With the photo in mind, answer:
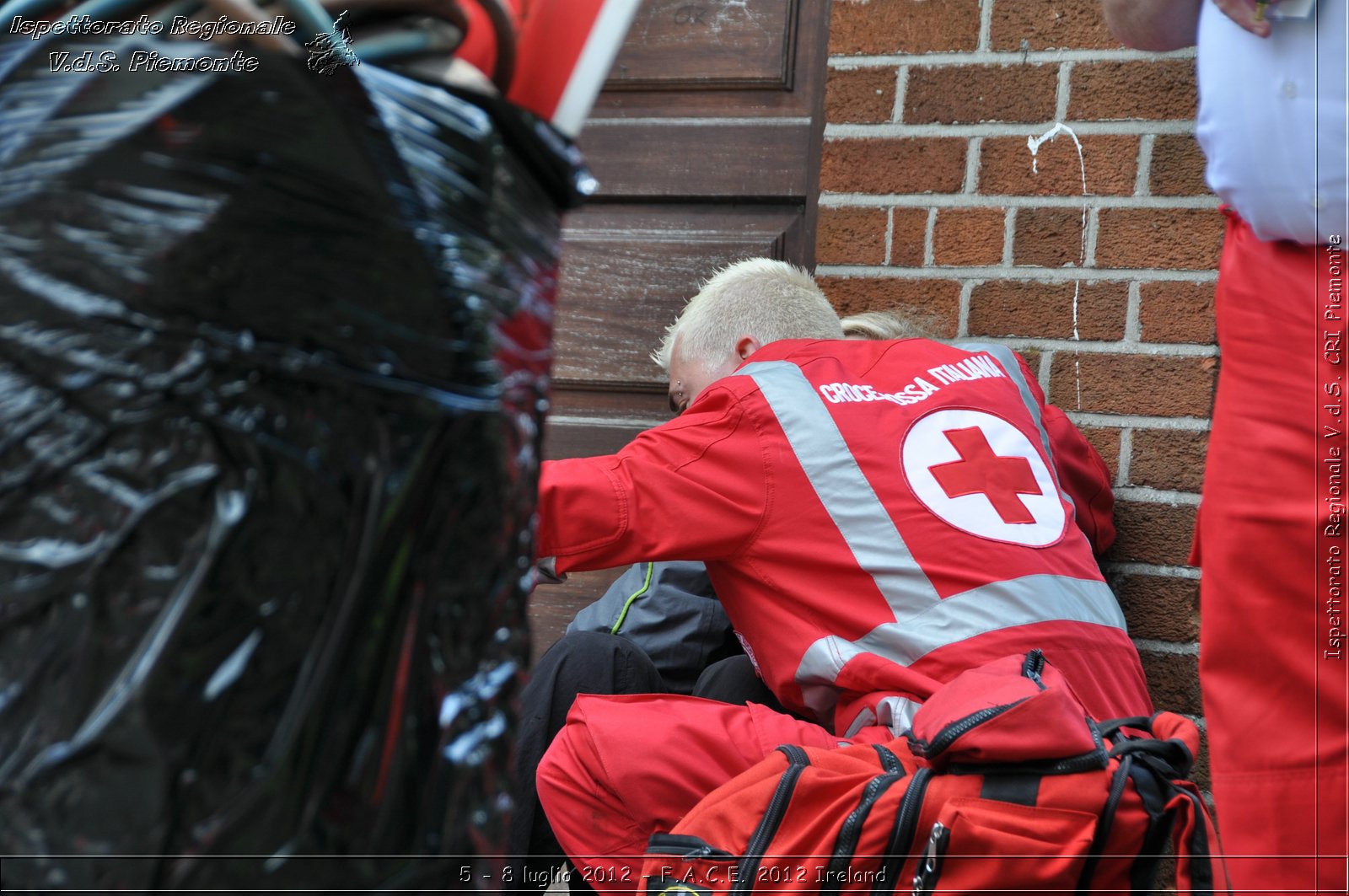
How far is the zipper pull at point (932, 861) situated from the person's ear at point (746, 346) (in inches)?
44.2

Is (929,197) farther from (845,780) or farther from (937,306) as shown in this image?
(845,780)

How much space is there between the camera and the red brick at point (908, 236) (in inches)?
94.2

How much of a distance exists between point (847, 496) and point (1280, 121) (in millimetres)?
827

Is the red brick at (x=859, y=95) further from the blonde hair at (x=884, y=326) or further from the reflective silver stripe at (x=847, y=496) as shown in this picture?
the reflective silver stripe at (x=847, y=496)

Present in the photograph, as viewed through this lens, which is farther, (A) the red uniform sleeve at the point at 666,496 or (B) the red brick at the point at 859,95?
→ (B) the red brick at the point at 859,95

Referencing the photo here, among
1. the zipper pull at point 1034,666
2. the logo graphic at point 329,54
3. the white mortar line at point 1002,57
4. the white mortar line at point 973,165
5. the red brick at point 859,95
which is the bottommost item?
the zipper pull at point 1034,666

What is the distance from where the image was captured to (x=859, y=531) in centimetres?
176

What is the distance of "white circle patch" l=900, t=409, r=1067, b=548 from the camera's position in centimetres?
176

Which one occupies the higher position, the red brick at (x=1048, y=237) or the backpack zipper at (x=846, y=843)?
the red brick at (x=1048, y=237)

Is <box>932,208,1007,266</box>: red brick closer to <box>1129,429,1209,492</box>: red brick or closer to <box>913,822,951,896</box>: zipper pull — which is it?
<box>1129,429,1209,492</box>: red brick

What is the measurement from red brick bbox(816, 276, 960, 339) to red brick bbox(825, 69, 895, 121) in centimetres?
33

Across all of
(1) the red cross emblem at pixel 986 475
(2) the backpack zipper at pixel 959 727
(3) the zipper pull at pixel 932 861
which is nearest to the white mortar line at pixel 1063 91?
(1) the red cross emblem at pixel 986 475

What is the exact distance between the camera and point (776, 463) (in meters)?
1.78

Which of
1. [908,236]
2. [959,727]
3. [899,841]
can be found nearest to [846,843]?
[899,841]
